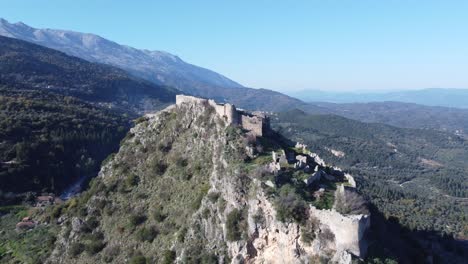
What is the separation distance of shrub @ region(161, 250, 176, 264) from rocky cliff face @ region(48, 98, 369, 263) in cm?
9

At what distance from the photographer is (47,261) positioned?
44.8m

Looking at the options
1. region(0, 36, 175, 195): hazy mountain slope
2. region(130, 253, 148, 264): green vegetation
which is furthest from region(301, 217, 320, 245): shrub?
region(0, 36, 175, 195): hazy mountain slope

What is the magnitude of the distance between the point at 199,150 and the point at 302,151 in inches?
458

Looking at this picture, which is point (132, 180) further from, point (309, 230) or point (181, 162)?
point (309, 230)

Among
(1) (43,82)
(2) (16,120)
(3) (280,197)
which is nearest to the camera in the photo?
(3) (280,197)

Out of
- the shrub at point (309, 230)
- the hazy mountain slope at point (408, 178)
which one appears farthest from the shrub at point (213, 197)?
the hazy mountain slope at point (408, 178)

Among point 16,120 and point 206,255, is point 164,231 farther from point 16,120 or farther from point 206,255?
point 16,120

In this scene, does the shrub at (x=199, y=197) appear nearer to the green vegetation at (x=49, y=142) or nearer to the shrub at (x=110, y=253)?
the shrub at (x=110, y=253)

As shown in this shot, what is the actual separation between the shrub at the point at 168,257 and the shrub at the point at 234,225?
223 inches

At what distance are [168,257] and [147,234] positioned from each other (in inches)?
177

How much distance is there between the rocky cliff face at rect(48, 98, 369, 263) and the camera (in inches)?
1145

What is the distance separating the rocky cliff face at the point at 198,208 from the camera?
2908 centimetres

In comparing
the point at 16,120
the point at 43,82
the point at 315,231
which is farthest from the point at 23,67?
the point at 315,231

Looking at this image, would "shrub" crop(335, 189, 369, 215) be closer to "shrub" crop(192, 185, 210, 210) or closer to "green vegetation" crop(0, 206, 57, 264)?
"shrub" crop(192, 185, 210, 210)
